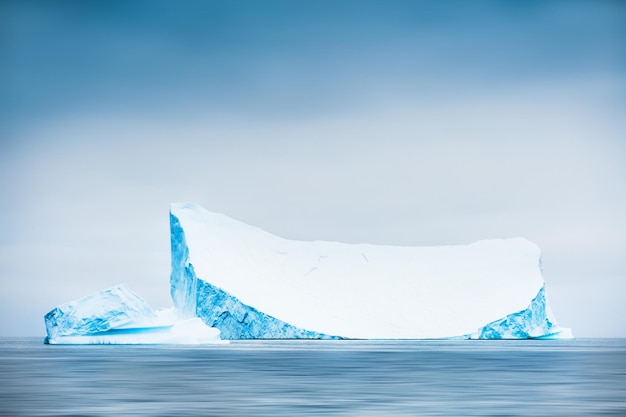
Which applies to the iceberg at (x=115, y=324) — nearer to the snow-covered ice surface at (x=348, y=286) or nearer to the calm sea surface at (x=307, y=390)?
the snow-covered ice surface at (x=348, y=286)

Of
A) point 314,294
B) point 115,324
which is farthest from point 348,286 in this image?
point 115,324

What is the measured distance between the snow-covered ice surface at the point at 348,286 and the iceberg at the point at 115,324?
299 centimetres

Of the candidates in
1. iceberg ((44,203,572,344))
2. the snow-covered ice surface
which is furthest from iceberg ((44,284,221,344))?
the snow-covered ice surface

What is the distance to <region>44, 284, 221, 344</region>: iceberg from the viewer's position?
94.0 ft

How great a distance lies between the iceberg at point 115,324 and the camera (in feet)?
94.0

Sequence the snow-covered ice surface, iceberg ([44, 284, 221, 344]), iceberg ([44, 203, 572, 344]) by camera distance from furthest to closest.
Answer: the snow-covered ice surface → iceberg ([44, 203, 572, 344]) → iceberg ([44, 284, 221, 344])

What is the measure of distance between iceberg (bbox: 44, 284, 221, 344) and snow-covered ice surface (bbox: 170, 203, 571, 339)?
9.81 ft

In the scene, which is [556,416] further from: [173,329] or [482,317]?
[482,317]

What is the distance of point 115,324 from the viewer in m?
29.1

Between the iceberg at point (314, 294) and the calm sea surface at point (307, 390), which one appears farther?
the iceberg at point (314, 294)

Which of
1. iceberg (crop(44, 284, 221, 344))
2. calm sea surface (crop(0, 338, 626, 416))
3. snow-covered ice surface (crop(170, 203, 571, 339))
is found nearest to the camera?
calm sea surface (crop(0, 338, 626, 416))

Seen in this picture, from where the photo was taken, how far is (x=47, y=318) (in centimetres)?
3042

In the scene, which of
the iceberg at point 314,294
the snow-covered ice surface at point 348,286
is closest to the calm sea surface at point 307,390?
the iceberg at point 314,294

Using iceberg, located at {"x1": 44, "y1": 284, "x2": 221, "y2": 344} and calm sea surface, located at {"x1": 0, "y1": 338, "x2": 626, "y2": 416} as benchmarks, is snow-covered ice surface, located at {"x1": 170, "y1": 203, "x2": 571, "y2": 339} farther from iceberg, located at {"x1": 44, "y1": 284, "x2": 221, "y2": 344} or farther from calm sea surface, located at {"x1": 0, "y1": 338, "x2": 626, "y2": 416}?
calm sea surface, located at {"x1": 0, "y1": 338, "x2": 626, "y2": 416}
